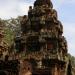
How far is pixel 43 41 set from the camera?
26562 millimetres

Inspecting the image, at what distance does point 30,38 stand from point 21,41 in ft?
3.02

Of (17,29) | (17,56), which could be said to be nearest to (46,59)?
(17,56)

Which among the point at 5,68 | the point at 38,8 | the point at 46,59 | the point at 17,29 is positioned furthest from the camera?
the point at 17,29

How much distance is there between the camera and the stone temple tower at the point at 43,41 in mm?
25156

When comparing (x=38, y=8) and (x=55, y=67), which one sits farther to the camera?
(x=38, y=8)

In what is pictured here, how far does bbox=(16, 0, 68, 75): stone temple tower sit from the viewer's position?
2516cm

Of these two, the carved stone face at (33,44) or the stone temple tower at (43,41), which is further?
the carved stone face at (33,44)

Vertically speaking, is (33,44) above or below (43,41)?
below

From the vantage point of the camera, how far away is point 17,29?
49.3 meters

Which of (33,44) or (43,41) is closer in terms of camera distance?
(43,41)

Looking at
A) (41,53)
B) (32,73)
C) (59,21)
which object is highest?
(59,21)

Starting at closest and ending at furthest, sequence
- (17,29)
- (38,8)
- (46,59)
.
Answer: (46,59), (38,8), (17,29)

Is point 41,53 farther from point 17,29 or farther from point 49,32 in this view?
point 17,29

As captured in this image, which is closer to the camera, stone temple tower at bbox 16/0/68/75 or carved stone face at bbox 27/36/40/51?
stone temple tower at bbox 16/0/68/75
